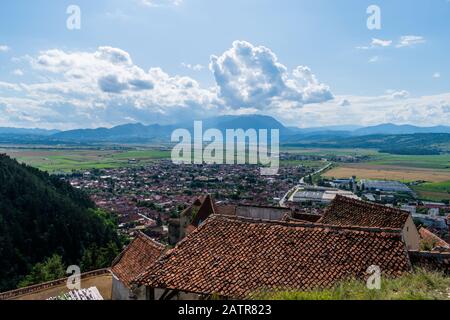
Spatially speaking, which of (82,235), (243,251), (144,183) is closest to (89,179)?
(144,183)

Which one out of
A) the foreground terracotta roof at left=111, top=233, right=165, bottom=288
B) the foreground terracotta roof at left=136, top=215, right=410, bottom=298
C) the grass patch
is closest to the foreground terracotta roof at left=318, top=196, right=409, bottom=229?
the foreground terracotta roof at left=136, top=215, right=410, bottom=298

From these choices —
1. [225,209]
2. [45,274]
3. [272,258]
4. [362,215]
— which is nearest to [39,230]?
[45,274]

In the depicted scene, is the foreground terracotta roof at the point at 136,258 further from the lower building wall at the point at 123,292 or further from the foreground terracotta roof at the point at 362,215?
the foreground terracotta roof at the point at 362,215

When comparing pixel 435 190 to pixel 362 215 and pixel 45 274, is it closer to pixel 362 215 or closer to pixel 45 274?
pixel 45 274

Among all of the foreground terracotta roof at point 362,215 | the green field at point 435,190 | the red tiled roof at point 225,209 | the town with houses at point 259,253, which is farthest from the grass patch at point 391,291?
the green field at point 435,190

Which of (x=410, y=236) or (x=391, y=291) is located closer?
(x=391, y=291)
